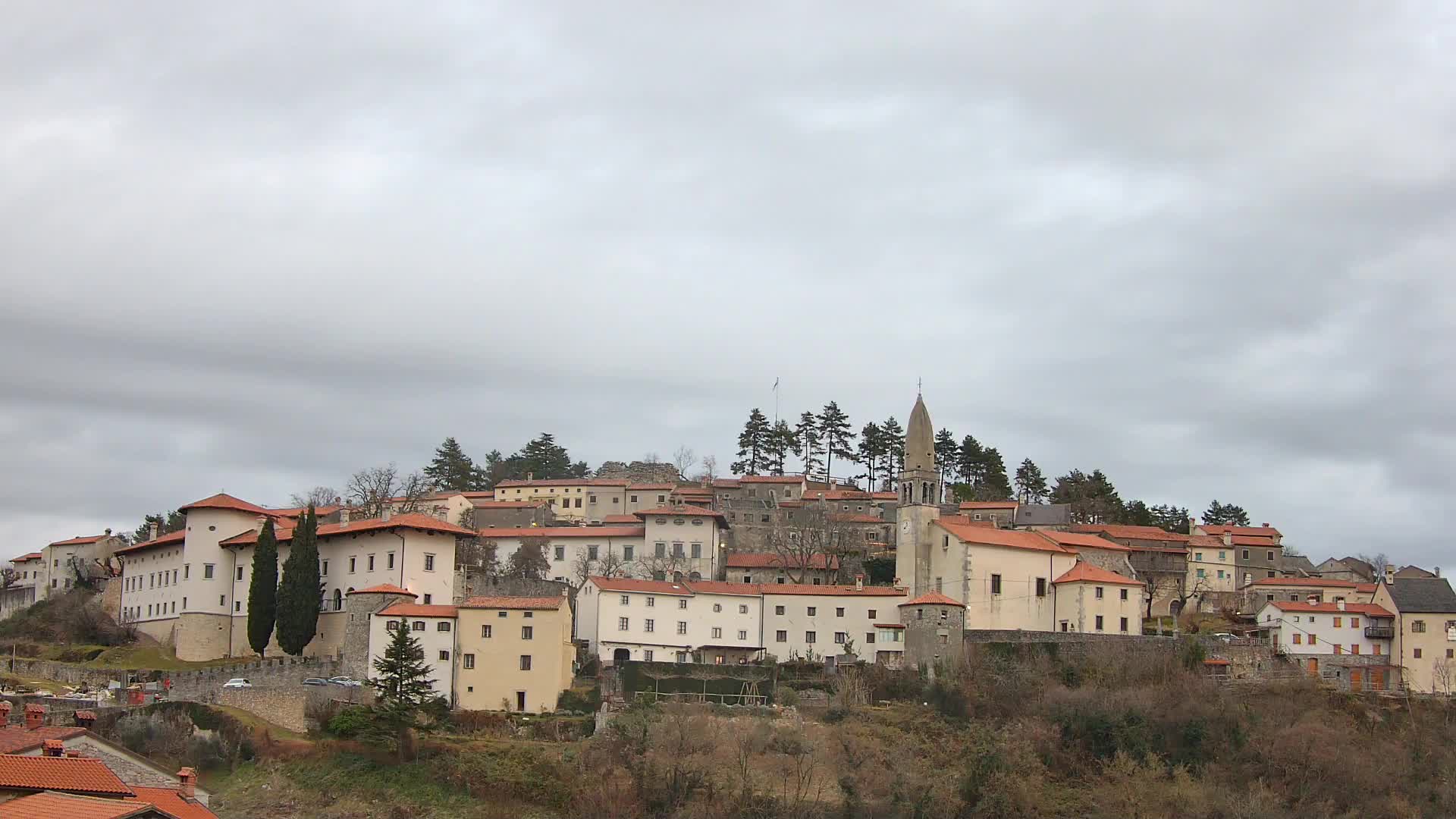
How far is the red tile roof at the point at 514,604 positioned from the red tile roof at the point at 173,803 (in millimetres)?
24157

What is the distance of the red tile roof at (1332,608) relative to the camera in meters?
70.2

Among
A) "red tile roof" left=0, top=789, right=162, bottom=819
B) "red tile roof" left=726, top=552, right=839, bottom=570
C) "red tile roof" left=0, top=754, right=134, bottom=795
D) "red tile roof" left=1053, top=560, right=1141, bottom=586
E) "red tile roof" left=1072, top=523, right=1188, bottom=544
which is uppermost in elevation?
"red tile roof" left=1072, top=523, right=1188, bottom=544

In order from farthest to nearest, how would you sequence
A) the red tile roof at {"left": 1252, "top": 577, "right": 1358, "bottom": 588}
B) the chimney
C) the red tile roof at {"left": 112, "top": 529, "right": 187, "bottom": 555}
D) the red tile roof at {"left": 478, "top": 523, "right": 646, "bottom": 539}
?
the red tile roof at {"left": 1252, "top": 577, "right": 1358, "bottom": 588} → the red tile roof at {"left": 478, "top": 523, "right": 646, "bottom": 539} → the red tile roof at {"left": 112, "top": 529, "right": 187, "bottom": 555} → the chimney

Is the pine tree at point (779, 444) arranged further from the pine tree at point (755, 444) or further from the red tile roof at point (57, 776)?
the red tile roof at point (57, 776)

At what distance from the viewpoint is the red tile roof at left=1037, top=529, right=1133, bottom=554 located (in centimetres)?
8031

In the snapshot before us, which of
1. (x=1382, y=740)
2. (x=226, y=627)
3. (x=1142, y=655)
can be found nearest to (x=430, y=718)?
(x=226, y=627)

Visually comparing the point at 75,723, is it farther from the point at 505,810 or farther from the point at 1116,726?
the point at 1116,726

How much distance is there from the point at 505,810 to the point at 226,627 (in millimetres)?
25220

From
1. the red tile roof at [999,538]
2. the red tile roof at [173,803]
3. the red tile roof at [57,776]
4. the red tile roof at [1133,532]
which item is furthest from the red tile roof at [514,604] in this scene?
the red tile roof at [1133,532]

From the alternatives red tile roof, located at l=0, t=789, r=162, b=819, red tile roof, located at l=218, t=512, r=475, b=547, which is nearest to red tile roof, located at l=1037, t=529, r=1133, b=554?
red tile roof, located at l=218, t=512, r=475, b=547

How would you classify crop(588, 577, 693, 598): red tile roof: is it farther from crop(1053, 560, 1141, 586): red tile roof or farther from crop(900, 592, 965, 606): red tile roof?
crop(1053, 560, 1141, 586): red tile roof

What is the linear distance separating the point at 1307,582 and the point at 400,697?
56.0m

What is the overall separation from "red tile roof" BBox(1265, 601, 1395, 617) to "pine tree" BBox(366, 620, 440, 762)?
134 ft

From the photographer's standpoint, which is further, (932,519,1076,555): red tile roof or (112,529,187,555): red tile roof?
(112,529,187,555): red tile roof
